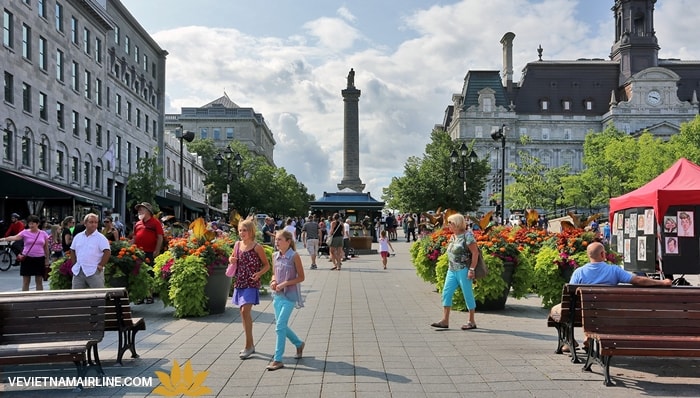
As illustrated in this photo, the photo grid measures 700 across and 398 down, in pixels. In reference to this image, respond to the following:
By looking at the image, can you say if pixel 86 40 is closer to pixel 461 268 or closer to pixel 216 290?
pixel 216 290

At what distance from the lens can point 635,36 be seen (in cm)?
9794

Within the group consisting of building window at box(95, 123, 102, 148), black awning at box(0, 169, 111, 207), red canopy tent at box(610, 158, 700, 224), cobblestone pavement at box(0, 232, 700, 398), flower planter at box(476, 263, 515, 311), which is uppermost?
building window at box(95, 123, 102, 148)

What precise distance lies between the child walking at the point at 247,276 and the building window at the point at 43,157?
31329 millimetres

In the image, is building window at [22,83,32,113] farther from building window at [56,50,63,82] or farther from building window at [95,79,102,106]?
building window at [95,79,102,106]

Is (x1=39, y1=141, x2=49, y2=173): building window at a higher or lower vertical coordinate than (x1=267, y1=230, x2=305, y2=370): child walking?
higher

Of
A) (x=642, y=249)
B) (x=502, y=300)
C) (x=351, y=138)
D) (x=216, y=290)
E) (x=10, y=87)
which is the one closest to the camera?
(x=216, y=290)

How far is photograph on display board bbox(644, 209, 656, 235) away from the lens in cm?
1636

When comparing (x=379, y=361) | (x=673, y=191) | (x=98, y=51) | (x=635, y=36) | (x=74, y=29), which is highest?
(x=635, y=36)

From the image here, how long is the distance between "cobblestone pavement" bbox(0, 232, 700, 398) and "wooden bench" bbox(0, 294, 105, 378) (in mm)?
461

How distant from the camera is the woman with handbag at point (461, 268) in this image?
9.87 metres

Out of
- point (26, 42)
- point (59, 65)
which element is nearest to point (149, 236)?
point (26, 42)

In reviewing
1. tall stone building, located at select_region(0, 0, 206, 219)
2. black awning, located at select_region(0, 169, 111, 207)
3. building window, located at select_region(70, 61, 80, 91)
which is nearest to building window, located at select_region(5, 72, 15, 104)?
tall stone building, located at select_region(0, 0, 206, 219)

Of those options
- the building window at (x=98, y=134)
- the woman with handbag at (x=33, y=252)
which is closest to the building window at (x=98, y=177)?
the building window at (x=98, y=134)

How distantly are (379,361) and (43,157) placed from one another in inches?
1304
